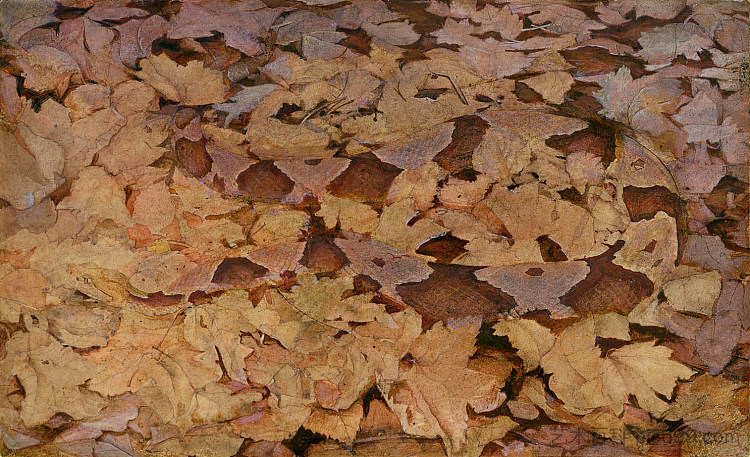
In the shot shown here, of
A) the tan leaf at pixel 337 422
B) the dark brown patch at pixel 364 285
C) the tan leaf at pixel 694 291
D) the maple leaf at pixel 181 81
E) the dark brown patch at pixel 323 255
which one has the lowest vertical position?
the tan leaf at pixel 337 422

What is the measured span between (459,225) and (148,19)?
1235 mm

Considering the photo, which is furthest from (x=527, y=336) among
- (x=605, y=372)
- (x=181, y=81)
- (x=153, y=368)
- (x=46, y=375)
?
(x=46, y=375)

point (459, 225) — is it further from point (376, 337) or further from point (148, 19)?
point (148, 19)

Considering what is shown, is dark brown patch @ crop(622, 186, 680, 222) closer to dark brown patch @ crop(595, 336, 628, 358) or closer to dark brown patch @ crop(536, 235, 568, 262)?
dark brown patch @ crop(536, 235, 568, 262)

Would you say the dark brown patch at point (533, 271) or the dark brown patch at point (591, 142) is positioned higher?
the dark brown patch at point (591, 142)

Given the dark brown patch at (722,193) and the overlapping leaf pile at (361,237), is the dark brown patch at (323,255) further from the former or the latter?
the dark brown patch at (722,193)

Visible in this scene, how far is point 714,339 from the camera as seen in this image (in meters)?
1.90

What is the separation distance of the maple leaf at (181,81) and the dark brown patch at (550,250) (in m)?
1.14

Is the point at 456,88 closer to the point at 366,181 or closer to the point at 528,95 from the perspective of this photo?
the point at 528,95

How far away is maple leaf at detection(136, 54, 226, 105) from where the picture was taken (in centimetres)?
190

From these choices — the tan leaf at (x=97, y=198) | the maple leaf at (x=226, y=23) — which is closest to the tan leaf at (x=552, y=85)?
the maple leaf at (x=226, y=23)

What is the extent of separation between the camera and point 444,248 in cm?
187

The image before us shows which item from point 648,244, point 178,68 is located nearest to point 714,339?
point 648,244

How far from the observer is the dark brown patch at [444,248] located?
1.86 metres
